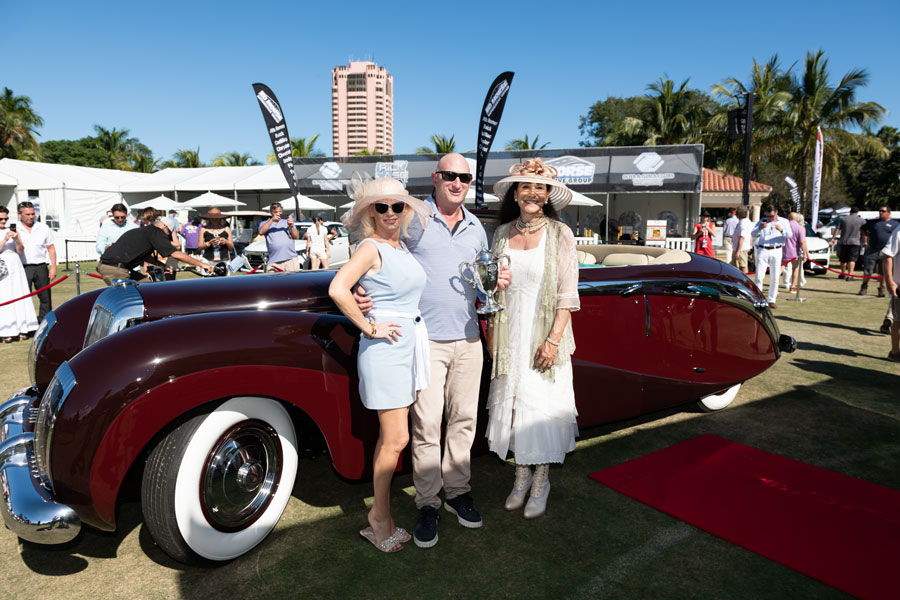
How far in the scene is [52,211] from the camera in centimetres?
2019

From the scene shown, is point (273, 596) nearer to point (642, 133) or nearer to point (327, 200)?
point (327, 200)

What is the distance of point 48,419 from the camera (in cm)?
208

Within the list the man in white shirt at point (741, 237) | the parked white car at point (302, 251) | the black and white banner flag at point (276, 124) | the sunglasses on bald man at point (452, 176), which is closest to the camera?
the sunglasses on bald man at point (452, 176)

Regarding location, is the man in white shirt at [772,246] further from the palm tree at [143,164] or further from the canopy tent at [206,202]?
the palm tree at [143,164]

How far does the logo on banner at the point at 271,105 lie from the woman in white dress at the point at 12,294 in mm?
5541

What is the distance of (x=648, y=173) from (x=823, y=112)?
13.7 metres

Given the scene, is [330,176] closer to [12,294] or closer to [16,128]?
[12,294]

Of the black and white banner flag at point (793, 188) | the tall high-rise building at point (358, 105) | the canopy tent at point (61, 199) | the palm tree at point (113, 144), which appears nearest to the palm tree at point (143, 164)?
the palm tree at point (113, 144)

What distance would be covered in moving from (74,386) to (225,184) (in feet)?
77.0

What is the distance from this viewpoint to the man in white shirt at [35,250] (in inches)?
285

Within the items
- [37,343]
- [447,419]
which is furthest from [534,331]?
[37,343]

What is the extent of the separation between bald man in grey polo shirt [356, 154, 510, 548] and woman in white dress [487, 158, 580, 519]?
130mm

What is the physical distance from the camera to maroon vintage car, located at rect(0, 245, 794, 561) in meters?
2.02

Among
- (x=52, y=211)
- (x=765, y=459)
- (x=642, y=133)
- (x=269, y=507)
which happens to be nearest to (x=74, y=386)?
(x=269, y=507)
